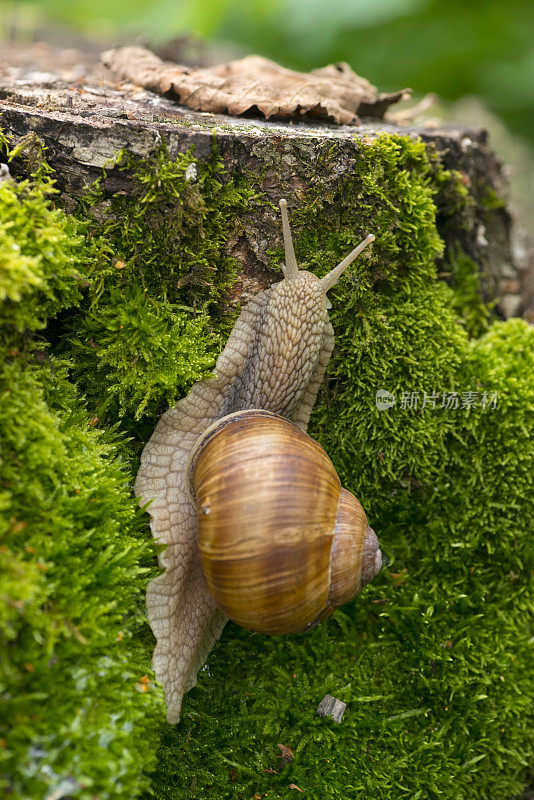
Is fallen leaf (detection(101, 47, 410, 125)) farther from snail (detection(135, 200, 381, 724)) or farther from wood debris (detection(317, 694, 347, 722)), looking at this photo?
wood debris (detection(317, 694, 347, 722))

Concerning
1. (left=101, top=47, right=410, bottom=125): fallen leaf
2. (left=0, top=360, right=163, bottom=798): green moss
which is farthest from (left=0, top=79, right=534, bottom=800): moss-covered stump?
(left=101, top=47, right=410, bottom=125): fallen leaf

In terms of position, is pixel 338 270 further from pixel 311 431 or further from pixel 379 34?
pixel 379 34

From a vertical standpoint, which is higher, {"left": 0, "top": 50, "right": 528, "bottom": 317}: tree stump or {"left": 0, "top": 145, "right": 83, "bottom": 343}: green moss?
{"left": 0, "top": 50, "right": 528, "bottom": 317}: tree stump

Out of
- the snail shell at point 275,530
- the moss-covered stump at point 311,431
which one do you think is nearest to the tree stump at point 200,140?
the moss-covered stump at point 311,431

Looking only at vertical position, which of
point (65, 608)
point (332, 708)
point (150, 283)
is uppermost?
point (150, 283)

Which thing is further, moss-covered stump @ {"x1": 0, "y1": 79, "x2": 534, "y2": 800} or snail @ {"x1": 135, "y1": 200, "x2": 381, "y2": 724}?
snail @ {"x1": 135, "y1": 200, "x2": 381, "y2": 724}

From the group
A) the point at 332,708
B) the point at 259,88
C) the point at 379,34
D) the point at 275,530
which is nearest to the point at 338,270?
the point at 259,88

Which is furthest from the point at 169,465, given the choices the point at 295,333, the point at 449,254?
the point at 449,254
